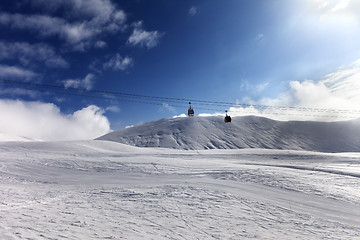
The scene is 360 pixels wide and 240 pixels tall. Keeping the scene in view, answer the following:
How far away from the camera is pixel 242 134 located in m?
110

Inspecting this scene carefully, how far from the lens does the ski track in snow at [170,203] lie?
751 cm

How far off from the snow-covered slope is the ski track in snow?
2712 inches

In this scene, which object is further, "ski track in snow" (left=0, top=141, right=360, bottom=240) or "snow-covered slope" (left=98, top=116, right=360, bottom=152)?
"snow-covered slope" (left=98, top=116, right=360, bottom=152)

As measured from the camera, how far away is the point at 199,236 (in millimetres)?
7336

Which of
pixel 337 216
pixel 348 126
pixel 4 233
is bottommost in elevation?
pixel 337 216

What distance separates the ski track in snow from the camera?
751 centimetres

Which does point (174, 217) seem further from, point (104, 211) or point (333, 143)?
point (333, 143)

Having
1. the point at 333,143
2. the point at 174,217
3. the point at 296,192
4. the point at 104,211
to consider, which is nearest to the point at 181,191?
the point at 174,217

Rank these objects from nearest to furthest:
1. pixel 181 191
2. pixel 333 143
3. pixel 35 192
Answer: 1. pixel 35 192
2. pixel 181 191
3. pixel 333 143

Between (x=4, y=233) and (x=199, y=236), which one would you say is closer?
(x=4, y=233)

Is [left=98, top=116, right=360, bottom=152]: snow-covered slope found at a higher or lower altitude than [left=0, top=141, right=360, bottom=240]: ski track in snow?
higher

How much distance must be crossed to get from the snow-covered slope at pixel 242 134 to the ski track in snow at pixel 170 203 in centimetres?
6888

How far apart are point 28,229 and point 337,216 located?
12.2 metres

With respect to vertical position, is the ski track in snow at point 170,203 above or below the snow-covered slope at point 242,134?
below
